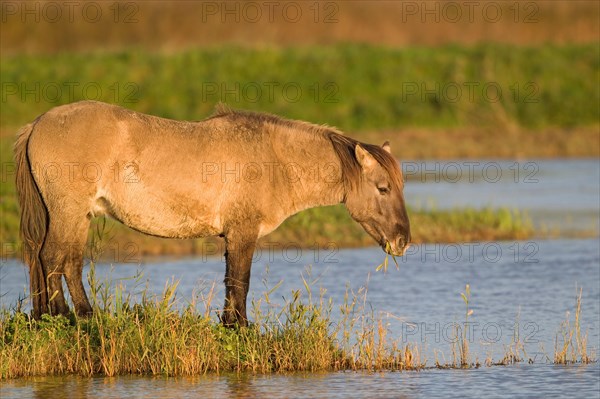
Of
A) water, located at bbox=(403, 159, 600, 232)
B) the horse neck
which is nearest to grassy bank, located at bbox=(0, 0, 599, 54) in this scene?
water, located at bbox=(403, 159, 600, 232)

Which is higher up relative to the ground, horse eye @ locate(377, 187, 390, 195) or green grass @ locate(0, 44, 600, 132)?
green grass @ locate(0, 44, 600, 132)

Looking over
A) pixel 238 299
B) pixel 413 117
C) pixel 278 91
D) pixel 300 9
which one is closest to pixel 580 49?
pixel 413 117

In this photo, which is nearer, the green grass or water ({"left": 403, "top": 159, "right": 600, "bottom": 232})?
water ({"left": 403, "top": 159, "right": 600, "bottom": 232})

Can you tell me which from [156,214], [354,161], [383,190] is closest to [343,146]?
[354,161]

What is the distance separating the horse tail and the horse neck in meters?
1.96

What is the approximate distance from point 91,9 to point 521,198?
2469cm

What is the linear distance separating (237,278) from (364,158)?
140 centimetres

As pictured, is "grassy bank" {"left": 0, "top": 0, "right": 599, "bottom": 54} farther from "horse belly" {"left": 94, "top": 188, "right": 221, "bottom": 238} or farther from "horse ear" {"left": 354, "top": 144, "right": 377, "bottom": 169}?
"horse belly" {"left": 94, "top": 188, "right": 221, "bottom": 238}

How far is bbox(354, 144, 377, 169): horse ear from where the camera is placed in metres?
9.51

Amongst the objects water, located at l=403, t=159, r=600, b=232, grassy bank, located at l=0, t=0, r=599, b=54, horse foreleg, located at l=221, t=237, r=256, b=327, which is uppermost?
grassy bank, located at l=0, t=0, r=599, b=54

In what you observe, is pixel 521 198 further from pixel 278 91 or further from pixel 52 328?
pixel 52 328

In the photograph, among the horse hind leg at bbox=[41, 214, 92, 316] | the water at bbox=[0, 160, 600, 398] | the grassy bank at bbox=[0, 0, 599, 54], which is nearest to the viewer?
the water at bbox=[0, 160, 600, 398]

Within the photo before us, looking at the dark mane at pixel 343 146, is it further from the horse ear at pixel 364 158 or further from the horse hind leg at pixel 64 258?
the horse hind leg at pixel 64 258

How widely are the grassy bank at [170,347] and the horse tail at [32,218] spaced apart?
0.30 metres
